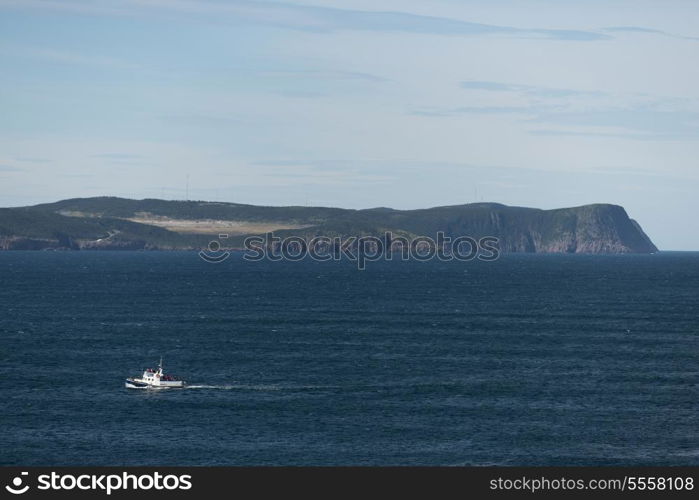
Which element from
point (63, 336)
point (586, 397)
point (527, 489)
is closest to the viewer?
point (527, 489)

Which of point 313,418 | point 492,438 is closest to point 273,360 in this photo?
point 313,418

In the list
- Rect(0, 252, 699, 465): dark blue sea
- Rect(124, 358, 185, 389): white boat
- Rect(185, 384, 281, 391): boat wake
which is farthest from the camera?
Rect(185, 384, 281, 391): boat wake

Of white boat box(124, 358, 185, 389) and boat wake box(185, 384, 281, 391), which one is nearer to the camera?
white boat box(124, 358, 185, 389)

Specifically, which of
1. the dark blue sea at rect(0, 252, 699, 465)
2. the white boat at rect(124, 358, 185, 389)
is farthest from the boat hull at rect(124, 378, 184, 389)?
the dark blue sea at rect(0, 252, 699, 465)

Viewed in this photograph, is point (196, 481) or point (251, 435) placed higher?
point (196, 481)

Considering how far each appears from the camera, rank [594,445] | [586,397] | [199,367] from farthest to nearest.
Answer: [199,367] → [586,397] → [594,445]

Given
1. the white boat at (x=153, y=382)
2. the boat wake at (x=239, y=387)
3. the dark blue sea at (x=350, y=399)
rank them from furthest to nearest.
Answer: the boat wake at (x=239, y=387), the white boat at (x=153, y=382), the dark blue sea at (x=350, y=399)

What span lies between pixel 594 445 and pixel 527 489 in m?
44.9

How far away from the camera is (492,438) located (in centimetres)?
10312

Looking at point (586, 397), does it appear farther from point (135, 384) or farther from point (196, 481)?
point (196, 481)

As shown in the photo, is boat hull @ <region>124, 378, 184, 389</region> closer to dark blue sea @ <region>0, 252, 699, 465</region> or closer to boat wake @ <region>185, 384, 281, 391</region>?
boat wake @ <region>185, 384, 281, 391</region>

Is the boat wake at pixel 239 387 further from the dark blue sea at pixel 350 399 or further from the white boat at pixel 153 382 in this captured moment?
the white boat at pixel 153 382

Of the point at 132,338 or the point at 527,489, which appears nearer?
the point at 527,489

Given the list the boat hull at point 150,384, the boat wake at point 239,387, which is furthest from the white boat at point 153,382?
the boat wake at point 239,387
